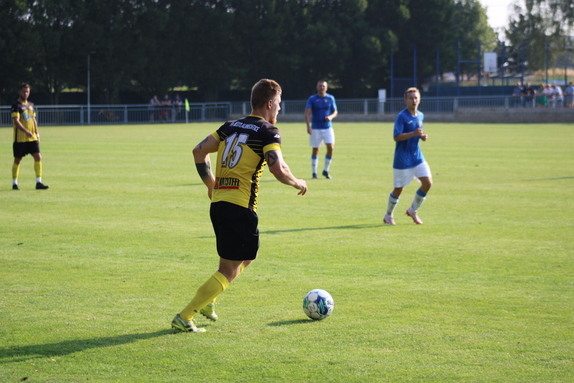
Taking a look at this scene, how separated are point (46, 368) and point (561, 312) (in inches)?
165

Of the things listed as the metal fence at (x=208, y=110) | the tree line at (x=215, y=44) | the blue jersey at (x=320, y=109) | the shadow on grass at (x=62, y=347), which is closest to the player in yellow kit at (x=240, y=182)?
the shadow on grass at (x=62, y=347)

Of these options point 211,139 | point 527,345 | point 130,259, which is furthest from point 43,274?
point 527,345

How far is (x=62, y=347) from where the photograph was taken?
17.0 ft

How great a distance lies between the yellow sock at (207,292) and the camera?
541cm

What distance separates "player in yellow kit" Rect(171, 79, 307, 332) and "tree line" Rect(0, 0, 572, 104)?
4937 cm

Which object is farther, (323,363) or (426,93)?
(426,93)

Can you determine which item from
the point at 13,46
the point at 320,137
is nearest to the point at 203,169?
the point at 320,137

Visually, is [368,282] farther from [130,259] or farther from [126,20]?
[126,20]

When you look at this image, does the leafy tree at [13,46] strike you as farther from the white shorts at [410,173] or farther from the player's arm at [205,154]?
the player's arm at [205,154]

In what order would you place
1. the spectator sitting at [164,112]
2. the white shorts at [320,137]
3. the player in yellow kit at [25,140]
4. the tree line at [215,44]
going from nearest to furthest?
the player in yellow kit at [25,140], the white shorts at [320,137], the spectator sitting at [164,112], the tree line at [215,44]

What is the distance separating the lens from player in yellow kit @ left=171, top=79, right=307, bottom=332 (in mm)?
5336

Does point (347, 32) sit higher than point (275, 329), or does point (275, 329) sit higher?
point (347, 32)

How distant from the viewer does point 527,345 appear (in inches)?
204

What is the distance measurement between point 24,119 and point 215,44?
152 ft
